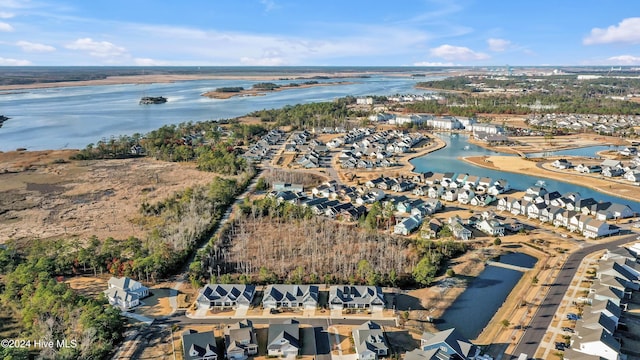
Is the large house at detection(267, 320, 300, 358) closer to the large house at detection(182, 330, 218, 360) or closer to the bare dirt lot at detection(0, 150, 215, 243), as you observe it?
the large house at detection(182, 330, 218, 360)

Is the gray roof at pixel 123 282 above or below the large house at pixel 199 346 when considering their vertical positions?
above

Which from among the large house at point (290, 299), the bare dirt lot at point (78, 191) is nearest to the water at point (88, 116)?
the bare dirt lot at point (78, 191)

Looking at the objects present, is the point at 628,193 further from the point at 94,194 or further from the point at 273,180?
the point at 94,194

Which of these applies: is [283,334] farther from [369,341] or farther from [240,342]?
[369,341]

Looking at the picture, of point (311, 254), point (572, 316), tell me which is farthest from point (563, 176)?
point (311, 254)

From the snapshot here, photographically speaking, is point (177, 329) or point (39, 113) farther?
point (39, 113)

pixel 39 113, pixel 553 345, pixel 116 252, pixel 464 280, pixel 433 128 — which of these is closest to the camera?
pixel 553 345

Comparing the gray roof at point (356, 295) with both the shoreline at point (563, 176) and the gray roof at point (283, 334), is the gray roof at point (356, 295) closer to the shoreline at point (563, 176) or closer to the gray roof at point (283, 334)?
the gray roof at point (283, 334)

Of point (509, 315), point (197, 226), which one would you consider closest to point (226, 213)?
point (197, 226)
